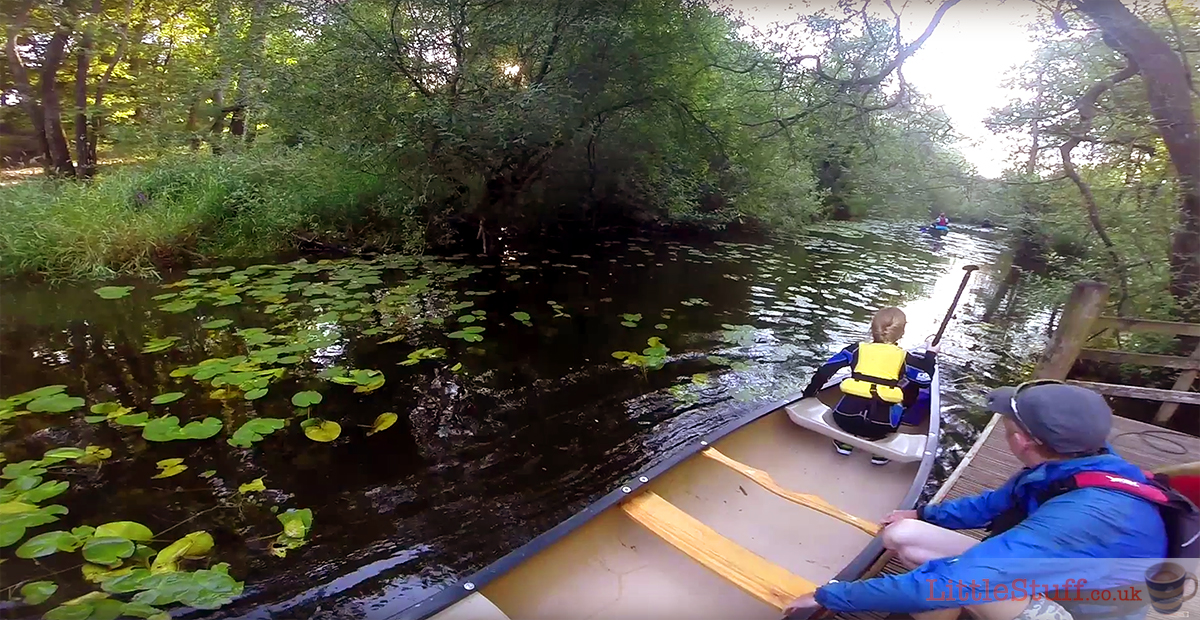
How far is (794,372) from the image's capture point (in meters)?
5.64

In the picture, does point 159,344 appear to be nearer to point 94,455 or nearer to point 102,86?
point 94,455

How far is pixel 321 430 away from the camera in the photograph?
3.70m

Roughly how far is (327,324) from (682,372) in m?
3.57

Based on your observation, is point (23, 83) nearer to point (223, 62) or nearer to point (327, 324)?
point (223, 62)

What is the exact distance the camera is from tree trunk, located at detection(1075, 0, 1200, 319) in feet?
14.7

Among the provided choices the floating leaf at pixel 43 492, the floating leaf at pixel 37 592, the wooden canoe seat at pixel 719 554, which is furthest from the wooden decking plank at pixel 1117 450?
the floating leaf at pixel 43 492

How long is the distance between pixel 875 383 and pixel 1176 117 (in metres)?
3.86

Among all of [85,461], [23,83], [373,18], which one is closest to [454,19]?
[373,18]

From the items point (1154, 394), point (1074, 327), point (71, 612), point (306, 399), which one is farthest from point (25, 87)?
point (1154, 394)

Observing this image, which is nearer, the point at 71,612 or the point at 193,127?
the point at 71,612

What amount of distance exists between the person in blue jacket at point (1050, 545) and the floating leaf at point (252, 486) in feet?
9.96

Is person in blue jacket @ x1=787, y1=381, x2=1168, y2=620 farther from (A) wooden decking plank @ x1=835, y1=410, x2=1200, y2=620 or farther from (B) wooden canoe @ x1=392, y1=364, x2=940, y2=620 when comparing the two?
(A) wooden decking plank @ x1=835, y1=410, x2=1200, y2=620

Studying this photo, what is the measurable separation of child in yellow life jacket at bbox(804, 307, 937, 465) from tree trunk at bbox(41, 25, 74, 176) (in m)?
9.91

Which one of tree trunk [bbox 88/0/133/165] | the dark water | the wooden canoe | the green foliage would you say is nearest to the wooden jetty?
the wooden canoe
